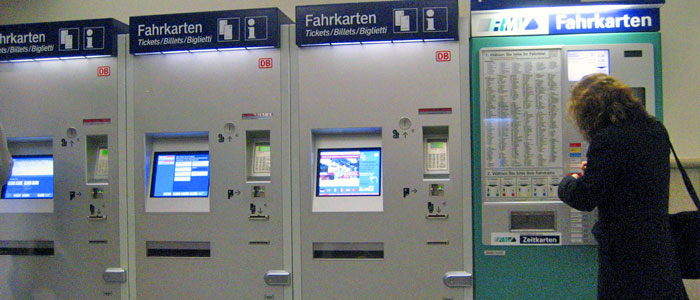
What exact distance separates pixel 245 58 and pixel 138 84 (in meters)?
0.70

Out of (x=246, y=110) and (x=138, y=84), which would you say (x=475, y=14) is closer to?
(x=246, y=110)

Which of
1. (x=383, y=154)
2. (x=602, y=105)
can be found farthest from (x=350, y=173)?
(x=602, y=105)

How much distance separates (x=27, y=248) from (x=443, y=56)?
289cm

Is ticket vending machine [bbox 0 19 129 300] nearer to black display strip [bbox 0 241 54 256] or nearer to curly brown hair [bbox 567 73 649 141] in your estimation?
black display strip [bbox 0 241 54 256]

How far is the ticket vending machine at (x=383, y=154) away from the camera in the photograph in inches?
120

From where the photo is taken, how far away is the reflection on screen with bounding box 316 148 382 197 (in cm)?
317

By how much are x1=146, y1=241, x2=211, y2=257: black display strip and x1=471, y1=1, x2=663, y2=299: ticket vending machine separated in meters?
1.64

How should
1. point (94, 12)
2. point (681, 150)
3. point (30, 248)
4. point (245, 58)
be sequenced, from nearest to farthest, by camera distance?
point (245, 58)
point (30, 248)
point (681, 150)
point (94, 12)

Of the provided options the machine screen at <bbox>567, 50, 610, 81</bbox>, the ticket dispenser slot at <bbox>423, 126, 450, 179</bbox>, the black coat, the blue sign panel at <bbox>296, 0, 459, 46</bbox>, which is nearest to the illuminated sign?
the machine screen at <bbox>567, 50, 610, 81</bbox>

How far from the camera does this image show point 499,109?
306 cm

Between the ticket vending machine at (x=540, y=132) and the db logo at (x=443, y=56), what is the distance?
0.18 meters

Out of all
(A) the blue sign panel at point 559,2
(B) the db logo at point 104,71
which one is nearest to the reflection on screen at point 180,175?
(B) the db logo at point 104,71

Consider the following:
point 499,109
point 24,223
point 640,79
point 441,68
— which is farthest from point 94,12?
point 640,79

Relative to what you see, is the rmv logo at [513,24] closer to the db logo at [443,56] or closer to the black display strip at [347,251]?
the db logo at [443,56]
